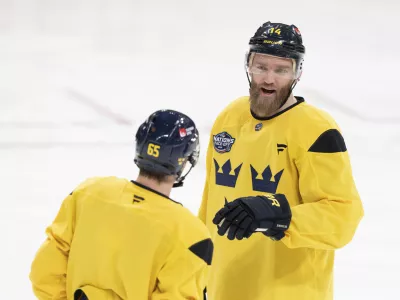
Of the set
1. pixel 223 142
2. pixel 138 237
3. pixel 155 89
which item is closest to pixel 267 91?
pixel 223 142

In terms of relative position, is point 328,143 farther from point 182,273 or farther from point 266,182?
point 182,273

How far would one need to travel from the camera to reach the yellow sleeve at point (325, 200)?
2.20 meters

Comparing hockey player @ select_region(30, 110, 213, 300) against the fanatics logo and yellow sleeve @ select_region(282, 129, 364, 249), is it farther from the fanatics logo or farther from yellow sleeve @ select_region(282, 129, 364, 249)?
the fanatics logo

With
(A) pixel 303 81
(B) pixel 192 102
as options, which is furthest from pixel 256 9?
(B) pixel 192 102

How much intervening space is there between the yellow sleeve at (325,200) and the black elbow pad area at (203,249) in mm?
399

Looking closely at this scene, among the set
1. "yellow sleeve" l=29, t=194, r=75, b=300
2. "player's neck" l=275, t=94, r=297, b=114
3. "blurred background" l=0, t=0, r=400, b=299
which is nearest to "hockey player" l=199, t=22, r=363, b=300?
"player's neck" l=275, t=94, r=297, b=114

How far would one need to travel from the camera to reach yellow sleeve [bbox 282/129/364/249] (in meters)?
2.20

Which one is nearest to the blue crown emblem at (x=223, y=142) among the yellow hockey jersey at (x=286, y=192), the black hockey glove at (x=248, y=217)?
the yellow hockey jersey at (x=286, y=192)

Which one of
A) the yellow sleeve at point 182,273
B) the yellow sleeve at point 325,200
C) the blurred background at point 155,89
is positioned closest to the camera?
the yellow sleeve at point 182,273

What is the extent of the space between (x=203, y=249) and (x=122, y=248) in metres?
0.21

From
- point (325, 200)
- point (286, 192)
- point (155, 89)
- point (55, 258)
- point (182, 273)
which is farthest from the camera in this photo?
point (155, 89)

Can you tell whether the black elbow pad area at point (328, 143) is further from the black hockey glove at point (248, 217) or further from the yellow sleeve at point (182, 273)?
the yellow sleeve at point (182, 273)

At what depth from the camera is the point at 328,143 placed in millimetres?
2291

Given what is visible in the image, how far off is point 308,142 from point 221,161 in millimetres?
379
